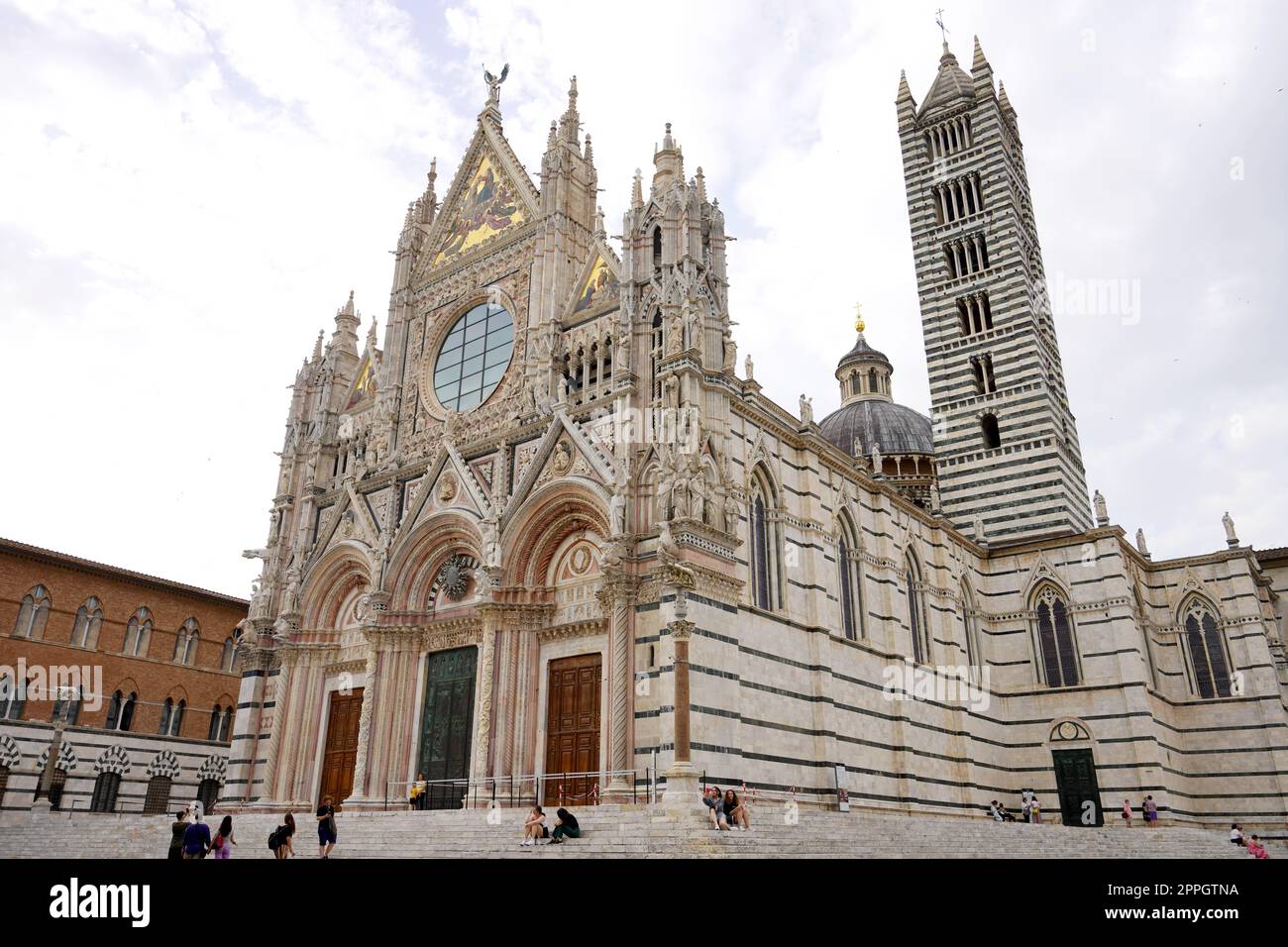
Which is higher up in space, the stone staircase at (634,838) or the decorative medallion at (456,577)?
the decorative medallion at (456,577)

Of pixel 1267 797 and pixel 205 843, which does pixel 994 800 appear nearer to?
pixel 1267 797

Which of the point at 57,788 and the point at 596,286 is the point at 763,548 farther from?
the point at 57,788

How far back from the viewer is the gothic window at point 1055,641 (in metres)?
30.0

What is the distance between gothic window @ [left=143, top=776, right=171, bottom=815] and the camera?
1233 inches

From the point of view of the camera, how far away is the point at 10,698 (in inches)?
1123

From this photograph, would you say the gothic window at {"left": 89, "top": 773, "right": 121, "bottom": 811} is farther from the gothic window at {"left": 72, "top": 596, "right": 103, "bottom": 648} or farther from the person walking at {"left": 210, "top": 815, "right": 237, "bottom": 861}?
the person walking at {"left": 210, "top": 815, "right": 237, "bottom": 861}

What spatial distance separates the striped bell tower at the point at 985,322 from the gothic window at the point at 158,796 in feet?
94.2

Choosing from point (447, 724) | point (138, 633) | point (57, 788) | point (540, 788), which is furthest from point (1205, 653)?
point (57, 788)

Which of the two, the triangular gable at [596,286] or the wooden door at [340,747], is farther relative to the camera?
the wooden door at [340,747]

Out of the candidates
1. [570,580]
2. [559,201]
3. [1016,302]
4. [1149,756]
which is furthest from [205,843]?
[1016,302]

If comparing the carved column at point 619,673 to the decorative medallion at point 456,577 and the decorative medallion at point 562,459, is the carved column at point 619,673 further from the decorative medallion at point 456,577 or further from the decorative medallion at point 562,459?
the decorative medallion at point 456,577

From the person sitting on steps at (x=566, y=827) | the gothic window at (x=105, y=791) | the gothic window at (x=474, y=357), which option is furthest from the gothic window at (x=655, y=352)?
the gothic window at (x=105, y=791)

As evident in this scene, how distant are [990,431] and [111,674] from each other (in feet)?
105

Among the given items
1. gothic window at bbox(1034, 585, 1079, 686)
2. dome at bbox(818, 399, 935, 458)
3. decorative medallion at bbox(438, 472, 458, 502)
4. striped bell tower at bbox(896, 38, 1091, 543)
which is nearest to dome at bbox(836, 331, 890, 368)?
dome at bbox(818, 399, 935, 458)
